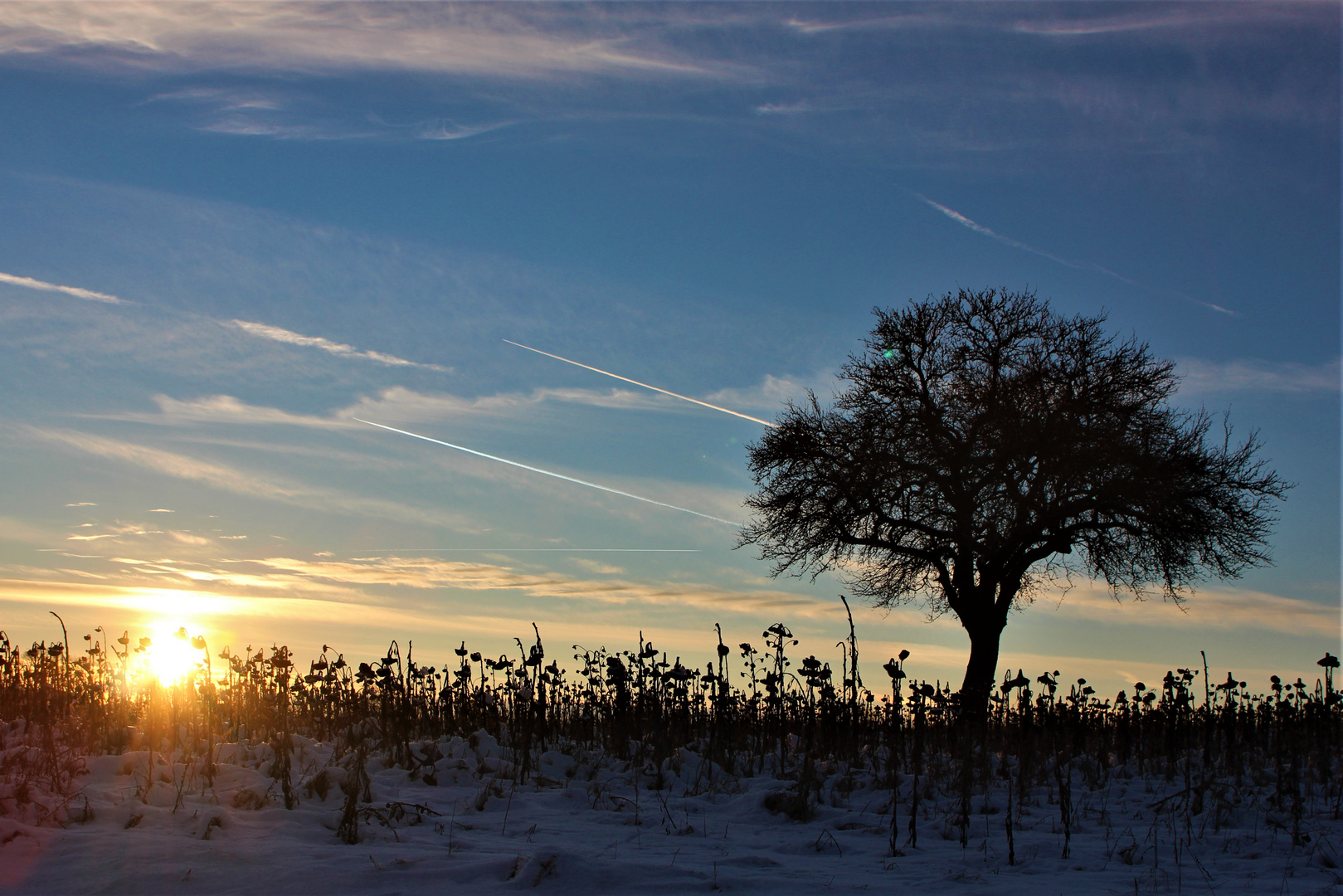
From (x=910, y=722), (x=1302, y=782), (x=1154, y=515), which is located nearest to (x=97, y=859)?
(x=1302, y=782)

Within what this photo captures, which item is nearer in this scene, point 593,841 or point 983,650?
point 593,841

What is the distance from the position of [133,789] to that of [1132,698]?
1119cm

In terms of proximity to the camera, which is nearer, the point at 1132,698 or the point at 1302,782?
the point at 1302,782

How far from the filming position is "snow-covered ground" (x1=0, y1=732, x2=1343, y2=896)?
172 inches

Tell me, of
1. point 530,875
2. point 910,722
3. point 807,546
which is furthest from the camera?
point 807,546

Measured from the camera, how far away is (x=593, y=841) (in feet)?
17.6

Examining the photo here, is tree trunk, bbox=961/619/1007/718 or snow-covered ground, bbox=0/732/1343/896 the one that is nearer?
snow-covered ground, bbox=0/732/1343/896

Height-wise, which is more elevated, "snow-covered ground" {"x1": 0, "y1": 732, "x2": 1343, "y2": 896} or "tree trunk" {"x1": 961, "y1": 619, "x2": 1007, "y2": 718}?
"tree trunk" {"x1": 961, "y1": 619, "x2": 1007, "y2": 718}

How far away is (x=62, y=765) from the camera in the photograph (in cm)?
629

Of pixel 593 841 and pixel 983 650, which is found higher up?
pixel 983 650

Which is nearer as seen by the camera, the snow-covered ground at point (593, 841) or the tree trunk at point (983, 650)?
the snow-covered ground at point (593, 841)

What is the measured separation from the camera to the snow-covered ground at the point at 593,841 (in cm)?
438

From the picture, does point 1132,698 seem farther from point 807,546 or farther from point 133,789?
point 133,789

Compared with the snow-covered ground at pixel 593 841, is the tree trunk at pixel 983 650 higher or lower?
higher
